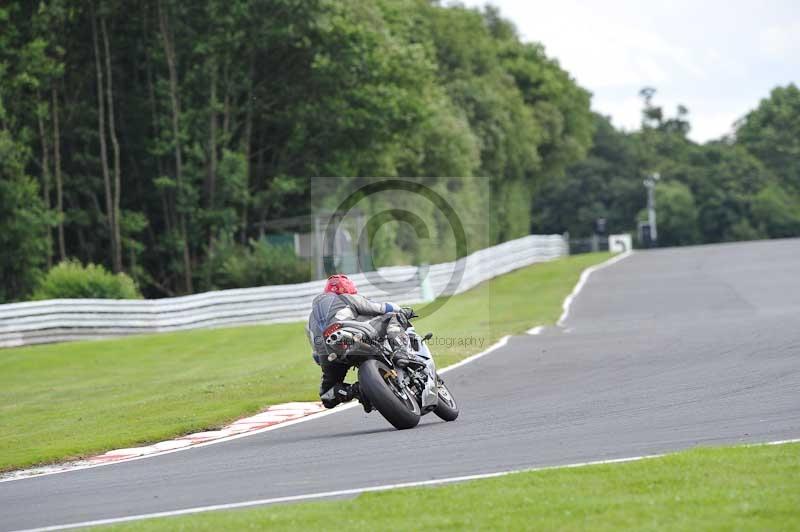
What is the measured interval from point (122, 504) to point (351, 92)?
39036 millimetres

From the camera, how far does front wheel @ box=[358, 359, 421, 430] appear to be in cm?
1182

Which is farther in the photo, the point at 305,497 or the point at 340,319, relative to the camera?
the point at 340,319

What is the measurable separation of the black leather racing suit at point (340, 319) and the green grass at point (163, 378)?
2.17m

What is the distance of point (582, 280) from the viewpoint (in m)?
39.2

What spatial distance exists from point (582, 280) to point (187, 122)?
15981 millimetres

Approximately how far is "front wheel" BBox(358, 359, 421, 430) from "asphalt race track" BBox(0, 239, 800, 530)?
151mm

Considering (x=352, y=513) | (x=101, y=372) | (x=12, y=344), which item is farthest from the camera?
(x=12, y=344)

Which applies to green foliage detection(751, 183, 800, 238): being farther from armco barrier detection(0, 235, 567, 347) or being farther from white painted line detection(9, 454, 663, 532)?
white painted line detection(9, 454, 663, 532)

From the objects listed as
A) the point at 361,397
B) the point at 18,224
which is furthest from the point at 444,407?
the point at 18,224

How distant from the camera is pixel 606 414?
1205cm

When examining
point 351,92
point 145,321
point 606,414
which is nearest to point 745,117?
point 351,92

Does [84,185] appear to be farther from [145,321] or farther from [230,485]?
[230,485]

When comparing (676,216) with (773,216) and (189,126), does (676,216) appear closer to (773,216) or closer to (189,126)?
(773,216)
